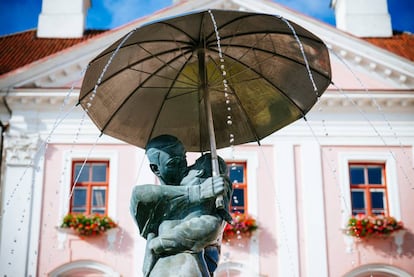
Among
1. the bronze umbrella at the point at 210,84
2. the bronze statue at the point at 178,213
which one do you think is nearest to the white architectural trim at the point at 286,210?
the bronze umbrella at the point at 210,84

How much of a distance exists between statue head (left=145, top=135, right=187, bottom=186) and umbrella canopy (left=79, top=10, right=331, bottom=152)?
0.65 metres

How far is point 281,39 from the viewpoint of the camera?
16.9 ft

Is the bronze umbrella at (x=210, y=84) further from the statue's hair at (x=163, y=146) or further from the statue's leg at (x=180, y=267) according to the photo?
the statue's leg at (x=180, y=267)

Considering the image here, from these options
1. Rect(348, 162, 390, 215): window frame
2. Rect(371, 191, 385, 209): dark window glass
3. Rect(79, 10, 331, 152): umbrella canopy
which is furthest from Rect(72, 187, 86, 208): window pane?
Rect(79, 10, 331, 152): umbrella canopy

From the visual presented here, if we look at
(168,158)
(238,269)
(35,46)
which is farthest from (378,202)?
(168,158)

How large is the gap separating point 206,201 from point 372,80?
47.4 ft

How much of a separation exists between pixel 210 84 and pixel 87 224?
37.3ft

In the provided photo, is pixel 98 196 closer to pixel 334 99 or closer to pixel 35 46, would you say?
pixel 35 46

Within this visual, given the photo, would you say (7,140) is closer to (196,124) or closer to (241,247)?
(241,247)

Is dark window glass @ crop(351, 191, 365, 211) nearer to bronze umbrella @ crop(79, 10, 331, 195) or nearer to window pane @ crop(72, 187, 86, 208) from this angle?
window pane @ crop(72, 187, 86, 208)

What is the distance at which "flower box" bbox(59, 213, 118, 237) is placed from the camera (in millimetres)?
15977

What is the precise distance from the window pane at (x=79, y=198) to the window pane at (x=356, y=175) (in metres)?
6.14

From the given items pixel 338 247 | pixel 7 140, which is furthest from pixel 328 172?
pixel 7 140

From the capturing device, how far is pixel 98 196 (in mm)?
16781
